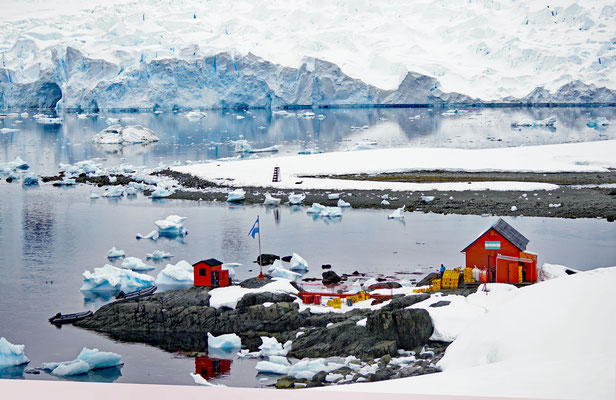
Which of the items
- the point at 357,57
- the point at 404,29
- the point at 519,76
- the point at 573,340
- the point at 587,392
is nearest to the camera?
the point at 587,392

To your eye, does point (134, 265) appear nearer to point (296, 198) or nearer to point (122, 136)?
point (296, 198)

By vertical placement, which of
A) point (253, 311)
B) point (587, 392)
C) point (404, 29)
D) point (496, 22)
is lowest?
point (253, 311)

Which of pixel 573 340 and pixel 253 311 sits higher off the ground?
pixel 573 340

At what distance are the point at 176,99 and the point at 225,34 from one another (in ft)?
19.7

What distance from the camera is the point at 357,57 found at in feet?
182

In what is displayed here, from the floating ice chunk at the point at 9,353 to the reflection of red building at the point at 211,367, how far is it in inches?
71.0

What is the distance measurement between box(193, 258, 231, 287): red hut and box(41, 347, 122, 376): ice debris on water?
277 centimetres

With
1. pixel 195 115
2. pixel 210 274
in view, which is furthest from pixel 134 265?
pixel 195 115

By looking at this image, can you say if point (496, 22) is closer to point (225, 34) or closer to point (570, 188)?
point (570, 188)

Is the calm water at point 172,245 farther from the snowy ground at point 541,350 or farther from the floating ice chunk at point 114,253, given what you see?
the snowy ground at point 541,350

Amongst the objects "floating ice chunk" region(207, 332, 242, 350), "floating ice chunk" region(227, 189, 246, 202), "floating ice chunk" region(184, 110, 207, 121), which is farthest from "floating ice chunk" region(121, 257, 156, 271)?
"floating ice chunk" region(184, 110, 207, 121)

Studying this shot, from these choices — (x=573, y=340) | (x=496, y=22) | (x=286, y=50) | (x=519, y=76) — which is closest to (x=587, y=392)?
(x=573, y=340)

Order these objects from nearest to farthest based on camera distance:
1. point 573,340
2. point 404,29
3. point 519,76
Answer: point 573,340
point 404,29
point 519,76

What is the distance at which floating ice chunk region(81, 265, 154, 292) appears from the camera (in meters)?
11.4
